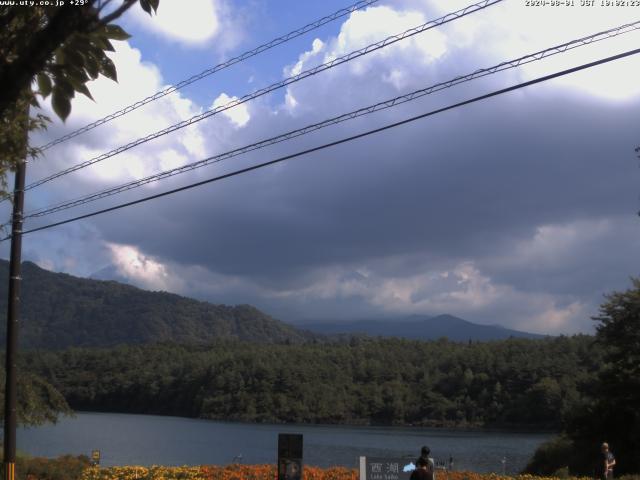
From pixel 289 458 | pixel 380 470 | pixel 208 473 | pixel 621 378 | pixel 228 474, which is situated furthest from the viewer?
pixel 621 378

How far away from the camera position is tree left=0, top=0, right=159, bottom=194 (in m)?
3.86

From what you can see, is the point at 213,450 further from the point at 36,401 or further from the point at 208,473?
the point at 208,473

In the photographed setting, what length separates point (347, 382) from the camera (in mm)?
115250

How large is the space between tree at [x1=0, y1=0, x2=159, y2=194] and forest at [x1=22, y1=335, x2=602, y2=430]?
256 ft

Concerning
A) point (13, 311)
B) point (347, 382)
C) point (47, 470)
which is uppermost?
point (13, 311)

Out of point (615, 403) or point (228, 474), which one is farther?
point (615, 403)

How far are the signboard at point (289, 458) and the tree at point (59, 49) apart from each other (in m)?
9.40

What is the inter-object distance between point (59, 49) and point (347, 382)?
11330 cm

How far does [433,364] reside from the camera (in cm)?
11694

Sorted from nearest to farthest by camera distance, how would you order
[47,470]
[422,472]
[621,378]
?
[422,472]
[47,470]
[621,378]

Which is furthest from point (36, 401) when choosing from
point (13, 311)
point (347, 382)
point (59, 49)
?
point (347, 382)

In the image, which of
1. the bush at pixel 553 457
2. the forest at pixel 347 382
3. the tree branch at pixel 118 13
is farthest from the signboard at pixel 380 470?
the forest at pixel 347 382

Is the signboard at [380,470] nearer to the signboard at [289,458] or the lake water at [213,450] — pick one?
the signboard at [289,458]

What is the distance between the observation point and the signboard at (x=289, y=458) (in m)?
13.3
